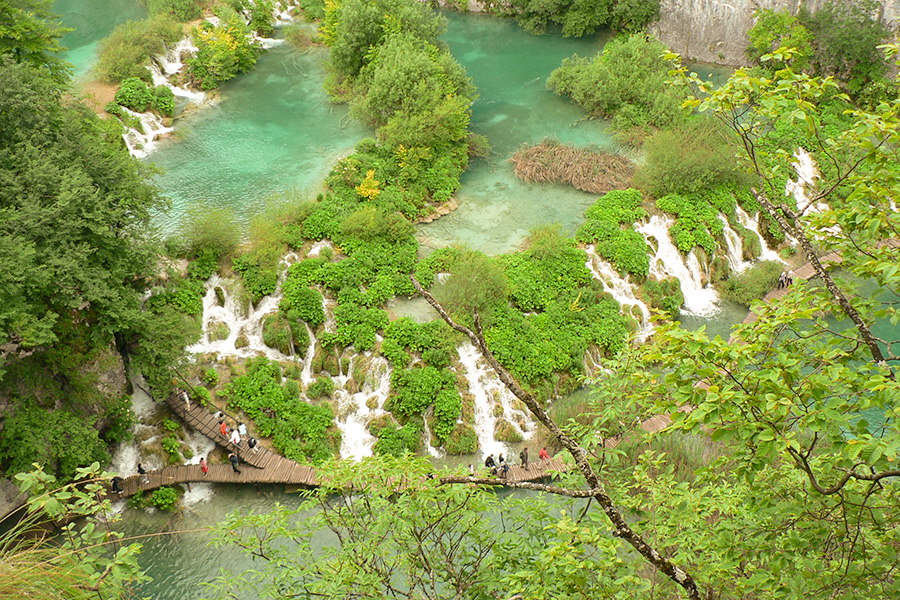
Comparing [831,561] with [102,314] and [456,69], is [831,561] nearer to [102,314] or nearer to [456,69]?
[102,314]

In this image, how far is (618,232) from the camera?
2803 centimetres

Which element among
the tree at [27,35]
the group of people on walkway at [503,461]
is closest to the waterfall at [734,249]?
the group of people on walkway at [503,461]

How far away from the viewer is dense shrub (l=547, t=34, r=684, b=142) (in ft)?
114

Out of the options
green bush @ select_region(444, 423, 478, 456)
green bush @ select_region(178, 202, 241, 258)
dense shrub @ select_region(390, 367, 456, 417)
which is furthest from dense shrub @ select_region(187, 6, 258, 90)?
green bush @ select_region(444, 423, 478, 456)

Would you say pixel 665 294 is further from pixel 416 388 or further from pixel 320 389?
pixel 320 389

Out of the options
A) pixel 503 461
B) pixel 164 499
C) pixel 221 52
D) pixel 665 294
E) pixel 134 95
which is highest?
pixel 221 52

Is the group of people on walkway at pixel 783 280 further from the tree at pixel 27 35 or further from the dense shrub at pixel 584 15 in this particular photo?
the tree at pixel 27 35

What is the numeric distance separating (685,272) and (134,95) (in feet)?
88.8

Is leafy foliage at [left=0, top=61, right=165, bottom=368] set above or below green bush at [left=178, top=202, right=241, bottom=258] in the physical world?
above

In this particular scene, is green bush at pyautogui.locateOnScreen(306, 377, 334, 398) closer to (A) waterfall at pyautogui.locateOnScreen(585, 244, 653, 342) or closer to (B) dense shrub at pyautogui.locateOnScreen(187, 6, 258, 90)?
(A) waterfall at pyautogui.locateOnScreen(585, 244, 653, 342)

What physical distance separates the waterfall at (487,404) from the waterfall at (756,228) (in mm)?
14425

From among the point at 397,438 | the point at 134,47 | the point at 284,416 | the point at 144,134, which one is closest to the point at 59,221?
the point at 284,416

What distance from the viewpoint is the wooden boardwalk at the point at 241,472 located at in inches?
798

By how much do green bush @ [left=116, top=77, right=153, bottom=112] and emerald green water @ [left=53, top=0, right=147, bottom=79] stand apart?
528 cm
